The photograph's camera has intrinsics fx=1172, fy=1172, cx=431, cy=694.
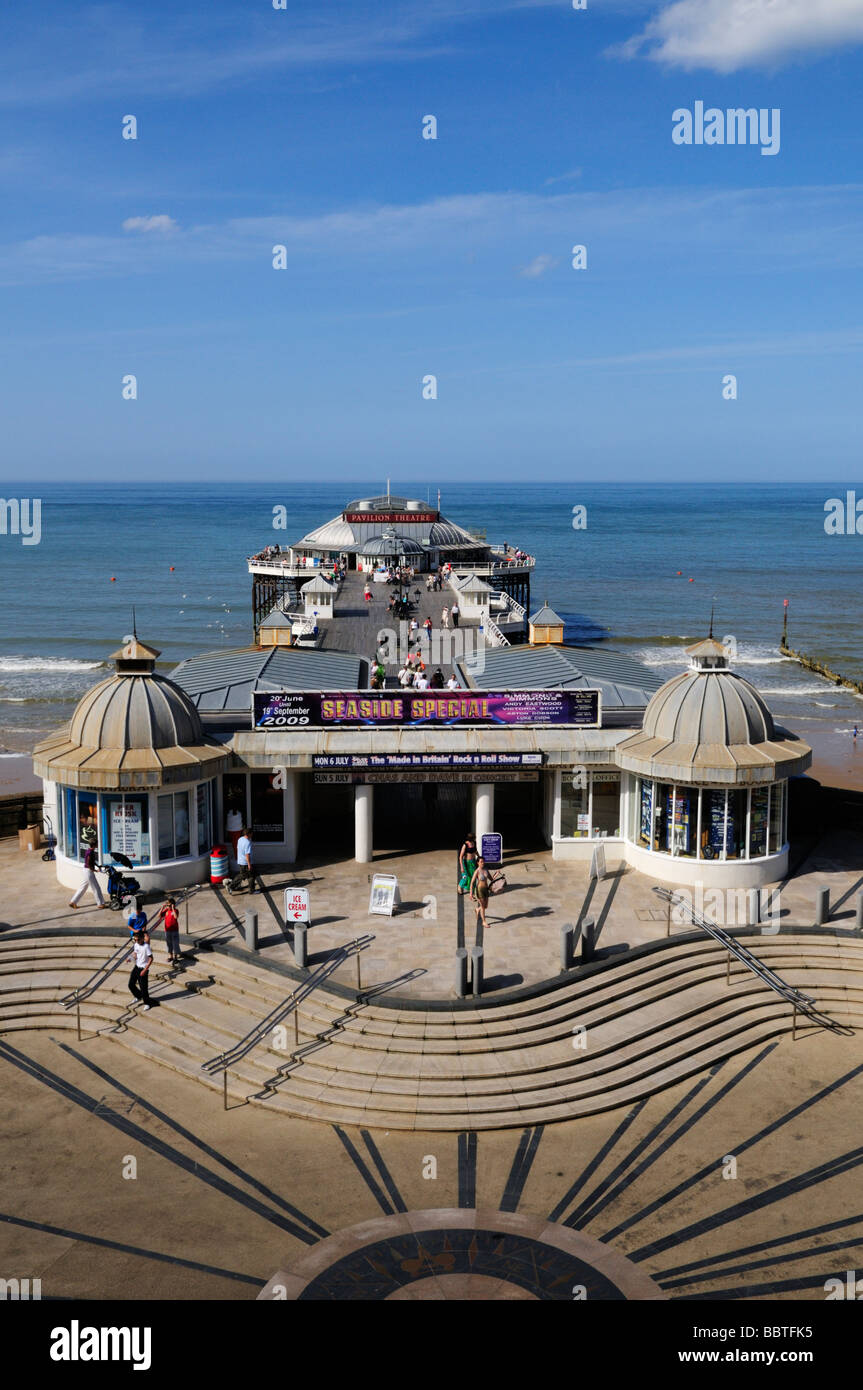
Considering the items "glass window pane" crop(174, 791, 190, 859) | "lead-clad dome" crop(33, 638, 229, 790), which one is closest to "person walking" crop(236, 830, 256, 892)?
"glass window pane" crop(174, 791, 190, 859)

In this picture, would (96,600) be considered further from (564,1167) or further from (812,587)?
(564,1167)

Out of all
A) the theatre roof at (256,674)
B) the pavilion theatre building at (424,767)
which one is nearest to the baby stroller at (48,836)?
the pavilion theatre building at (424,767)

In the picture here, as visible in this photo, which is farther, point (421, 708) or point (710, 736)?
point (421, 708)

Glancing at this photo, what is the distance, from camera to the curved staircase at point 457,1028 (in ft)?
61.4

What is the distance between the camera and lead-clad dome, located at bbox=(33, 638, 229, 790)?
24.6 m

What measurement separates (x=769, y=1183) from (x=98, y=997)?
1218 cm

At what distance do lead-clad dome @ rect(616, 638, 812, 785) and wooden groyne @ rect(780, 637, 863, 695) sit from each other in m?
43.2

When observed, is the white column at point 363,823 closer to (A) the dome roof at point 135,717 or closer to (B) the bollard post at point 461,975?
(A) the dome roof at point 135,717

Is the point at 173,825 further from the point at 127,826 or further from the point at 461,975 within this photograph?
the point at 461,975

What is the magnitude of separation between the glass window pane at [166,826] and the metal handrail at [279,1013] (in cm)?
532

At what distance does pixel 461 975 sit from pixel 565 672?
43.8 feet

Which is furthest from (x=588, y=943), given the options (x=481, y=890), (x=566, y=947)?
(x=481, y=890)

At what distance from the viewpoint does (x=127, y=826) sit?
25.3 m

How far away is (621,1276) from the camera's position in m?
14.8
